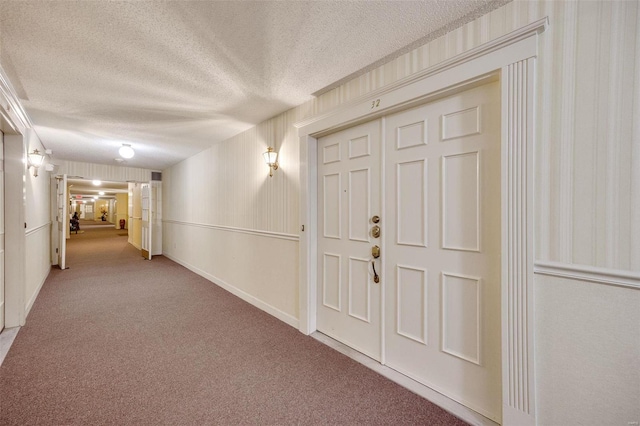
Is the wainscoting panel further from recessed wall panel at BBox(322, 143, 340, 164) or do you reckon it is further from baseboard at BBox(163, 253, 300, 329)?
recessed wall panel at BBox(322, 143, 340, 164)

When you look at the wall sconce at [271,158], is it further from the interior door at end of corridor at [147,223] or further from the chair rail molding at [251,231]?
the interior door at end of corridor at [147,223]

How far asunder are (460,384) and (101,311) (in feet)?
13.4

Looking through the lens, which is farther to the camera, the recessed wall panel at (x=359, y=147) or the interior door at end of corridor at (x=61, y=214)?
the interior door at end of corridor at (x=61, y=214)

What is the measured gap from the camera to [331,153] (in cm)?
273

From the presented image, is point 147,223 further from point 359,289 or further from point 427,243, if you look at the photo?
point 427,243

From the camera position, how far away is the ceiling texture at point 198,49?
1621 millimetres

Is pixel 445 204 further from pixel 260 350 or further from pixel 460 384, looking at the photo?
pixel 260 350

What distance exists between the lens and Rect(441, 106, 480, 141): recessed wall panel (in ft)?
5.82

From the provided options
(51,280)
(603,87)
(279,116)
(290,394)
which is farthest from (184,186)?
(603,87)

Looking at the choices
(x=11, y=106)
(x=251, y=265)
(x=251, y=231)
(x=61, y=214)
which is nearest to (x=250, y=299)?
(x=251, y=265)

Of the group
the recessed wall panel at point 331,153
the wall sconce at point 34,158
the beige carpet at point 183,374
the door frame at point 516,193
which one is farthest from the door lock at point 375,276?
the wall sconce at point 34,158

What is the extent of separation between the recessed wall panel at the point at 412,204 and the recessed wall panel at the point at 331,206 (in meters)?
0.68

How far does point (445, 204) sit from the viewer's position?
6.25ft

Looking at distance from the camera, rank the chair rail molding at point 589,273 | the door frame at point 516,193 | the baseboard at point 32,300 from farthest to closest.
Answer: the baseboard at point 32,300 → the door frame at point 516,193 → the chair rail molding at point 589,273
